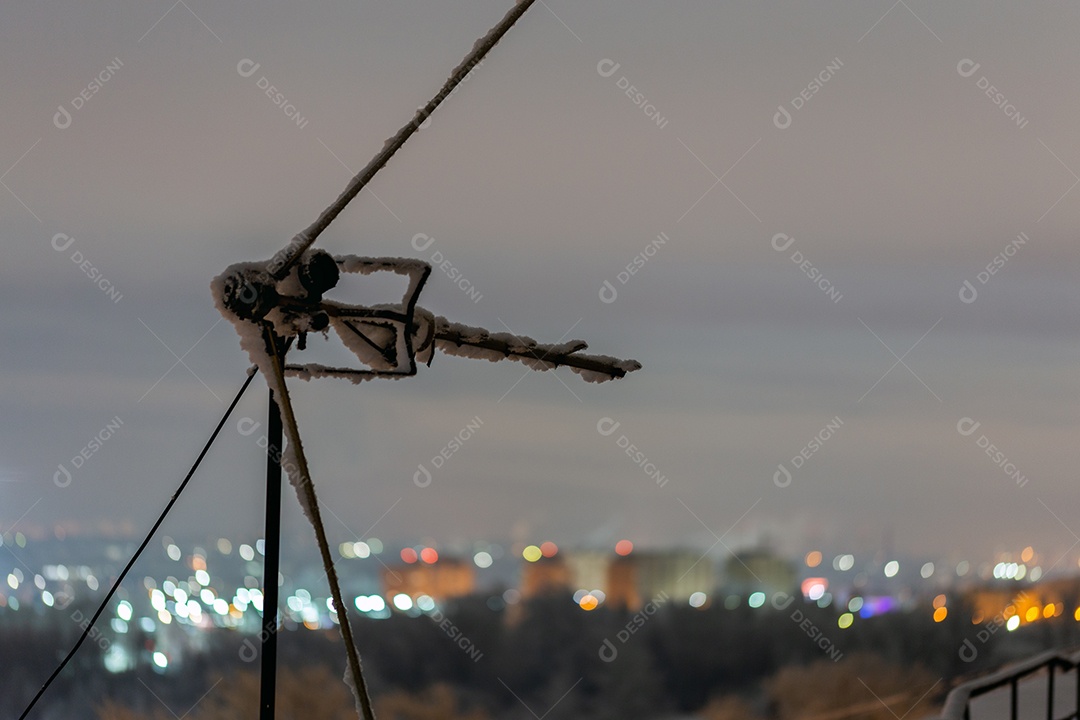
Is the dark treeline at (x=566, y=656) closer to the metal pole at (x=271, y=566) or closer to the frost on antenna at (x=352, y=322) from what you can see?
the frost on antenna at (x=352, y=322)

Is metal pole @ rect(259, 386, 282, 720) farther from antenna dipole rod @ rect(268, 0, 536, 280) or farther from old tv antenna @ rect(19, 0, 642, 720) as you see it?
antenna dipole rod @ rect(268, 0, 536, 280)

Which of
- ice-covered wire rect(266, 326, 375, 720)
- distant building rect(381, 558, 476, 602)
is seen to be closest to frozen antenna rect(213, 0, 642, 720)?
ice-covered wire rect(266, 326, 375, 720)

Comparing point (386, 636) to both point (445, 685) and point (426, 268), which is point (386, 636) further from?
point (426, 268)

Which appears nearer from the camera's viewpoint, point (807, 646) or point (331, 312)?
point (331, 312)

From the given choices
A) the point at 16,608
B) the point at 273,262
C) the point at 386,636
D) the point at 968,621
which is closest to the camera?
the point at 273,262

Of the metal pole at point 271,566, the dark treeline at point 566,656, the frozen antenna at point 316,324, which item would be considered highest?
the dark treeline at point 566,656

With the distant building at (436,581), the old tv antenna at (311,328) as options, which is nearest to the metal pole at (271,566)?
the old tv antenna at (311,328)

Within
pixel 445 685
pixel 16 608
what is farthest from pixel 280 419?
pixel 16 608

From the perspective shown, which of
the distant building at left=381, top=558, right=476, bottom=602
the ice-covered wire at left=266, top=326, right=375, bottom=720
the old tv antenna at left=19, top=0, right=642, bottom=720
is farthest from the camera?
the distant building at left=381, top=558, right=476, bottom=602
